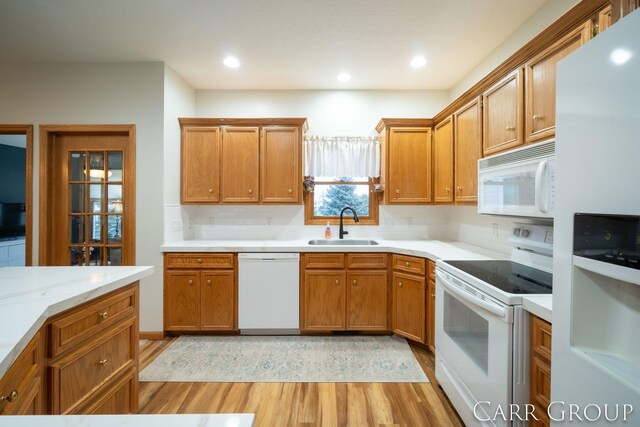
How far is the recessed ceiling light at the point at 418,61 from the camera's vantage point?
2.73m

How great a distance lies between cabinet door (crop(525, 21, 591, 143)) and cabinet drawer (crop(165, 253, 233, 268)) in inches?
104

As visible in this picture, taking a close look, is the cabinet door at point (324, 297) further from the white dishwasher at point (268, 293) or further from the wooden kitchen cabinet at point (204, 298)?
the wooden kitchen cabinet at point (204, 298)

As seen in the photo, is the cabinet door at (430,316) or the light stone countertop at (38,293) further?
the cabinet door at (430,316)

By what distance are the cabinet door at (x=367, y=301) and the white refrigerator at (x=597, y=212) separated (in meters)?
1.90

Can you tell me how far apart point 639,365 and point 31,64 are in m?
4.70

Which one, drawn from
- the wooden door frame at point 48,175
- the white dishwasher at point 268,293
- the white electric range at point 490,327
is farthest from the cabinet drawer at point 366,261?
the wooden door frame at point 48,175

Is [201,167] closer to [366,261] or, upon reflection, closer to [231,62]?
[231,62]

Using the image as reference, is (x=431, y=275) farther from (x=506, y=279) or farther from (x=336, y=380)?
(x=336, y=380)

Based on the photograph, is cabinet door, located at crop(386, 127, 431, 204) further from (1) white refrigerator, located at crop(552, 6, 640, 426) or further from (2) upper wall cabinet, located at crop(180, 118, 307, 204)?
(1) white refrigerator, located at crop(552, 6, 640, 426)

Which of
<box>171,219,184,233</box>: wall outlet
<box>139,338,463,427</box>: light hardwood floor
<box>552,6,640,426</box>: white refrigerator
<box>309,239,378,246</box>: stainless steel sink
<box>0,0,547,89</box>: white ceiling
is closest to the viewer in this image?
<box>552,6,640,426</box>: white refrigerator

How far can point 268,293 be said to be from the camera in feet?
9.25

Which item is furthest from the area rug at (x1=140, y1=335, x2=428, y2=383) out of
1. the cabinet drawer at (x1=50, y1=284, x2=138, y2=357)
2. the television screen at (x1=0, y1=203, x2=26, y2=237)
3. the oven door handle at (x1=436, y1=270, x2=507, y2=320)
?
the television screen at (x1=0, y1=203, x2=26, y2=237)

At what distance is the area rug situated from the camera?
2.18 m

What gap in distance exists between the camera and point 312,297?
282cm
